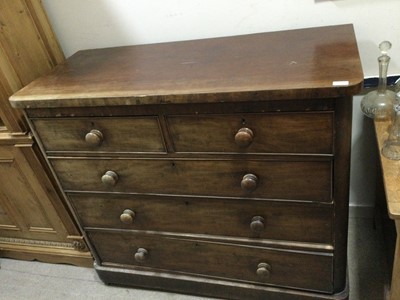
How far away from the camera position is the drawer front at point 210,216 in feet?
3.81

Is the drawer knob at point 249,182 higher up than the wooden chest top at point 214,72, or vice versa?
the wooden chest top at point 214,72

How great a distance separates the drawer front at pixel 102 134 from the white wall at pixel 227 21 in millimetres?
476

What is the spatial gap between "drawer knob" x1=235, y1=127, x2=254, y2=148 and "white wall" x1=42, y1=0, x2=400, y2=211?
51cm

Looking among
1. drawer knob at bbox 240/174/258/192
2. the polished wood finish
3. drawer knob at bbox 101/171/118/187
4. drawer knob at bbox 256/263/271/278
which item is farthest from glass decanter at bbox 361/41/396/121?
drawer knob at bbox 101/171/118/187

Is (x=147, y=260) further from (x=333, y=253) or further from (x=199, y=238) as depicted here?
(x=333, y=253)

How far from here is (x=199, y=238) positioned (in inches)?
52.5

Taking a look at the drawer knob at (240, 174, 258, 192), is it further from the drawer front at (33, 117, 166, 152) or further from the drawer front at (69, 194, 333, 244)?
the drawer front at (33, 117, 166, 152)

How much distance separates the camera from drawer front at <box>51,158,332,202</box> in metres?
1.07

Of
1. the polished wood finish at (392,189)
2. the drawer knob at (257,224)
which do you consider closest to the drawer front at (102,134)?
the drawer knob at (257,224)

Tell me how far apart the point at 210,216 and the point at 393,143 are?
0.60 metres

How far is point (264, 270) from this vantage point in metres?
1.30

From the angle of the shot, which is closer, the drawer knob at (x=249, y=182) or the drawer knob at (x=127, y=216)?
the drawer knob at (x=249, y=182)

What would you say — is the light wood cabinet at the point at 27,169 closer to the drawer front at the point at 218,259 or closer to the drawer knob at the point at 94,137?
the drawer front at the point at 218,259

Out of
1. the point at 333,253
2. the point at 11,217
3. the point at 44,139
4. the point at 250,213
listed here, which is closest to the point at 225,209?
the point at 250,213
